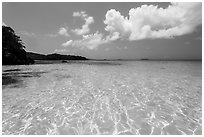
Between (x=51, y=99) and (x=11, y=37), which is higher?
(x=11, y=37)

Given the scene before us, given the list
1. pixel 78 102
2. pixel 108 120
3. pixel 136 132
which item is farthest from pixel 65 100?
pixel 136 132

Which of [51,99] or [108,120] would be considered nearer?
[108,120]

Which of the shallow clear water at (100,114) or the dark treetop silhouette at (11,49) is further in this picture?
the dark treetop silhouette at (11,49)

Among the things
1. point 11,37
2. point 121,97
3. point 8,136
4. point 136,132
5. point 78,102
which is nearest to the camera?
point 8,136

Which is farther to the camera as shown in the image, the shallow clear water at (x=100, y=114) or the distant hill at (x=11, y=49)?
the distant hill at (x=11, y=49)

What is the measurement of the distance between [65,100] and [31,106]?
4.92ft

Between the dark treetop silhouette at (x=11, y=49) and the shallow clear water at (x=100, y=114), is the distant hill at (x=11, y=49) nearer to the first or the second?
the dark treetop silhouette at (x=11, y=49)

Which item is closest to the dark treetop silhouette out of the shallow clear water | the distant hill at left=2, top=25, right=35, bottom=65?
the distant hill at left=2, top=25, right=35, bottom=65

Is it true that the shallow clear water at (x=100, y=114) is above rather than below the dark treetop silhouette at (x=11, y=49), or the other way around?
below

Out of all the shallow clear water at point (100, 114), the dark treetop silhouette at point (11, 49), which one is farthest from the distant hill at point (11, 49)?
the shallow clear water at point (100, 114)

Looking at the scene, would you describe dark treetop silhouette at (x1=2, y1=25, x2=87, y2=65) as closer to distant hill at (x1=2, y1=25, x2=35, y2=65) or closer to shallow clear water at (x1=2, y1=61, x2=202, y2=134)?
distant hill at (x1=2, y1=25, x2=35, y2=65)

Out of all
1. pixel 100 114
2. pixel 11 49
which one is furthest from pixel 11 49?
pixel 100 114

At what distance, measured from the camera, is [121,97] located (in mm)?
7586

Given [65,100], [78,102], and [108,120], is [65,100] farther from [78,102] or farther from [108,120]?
[108,120]
